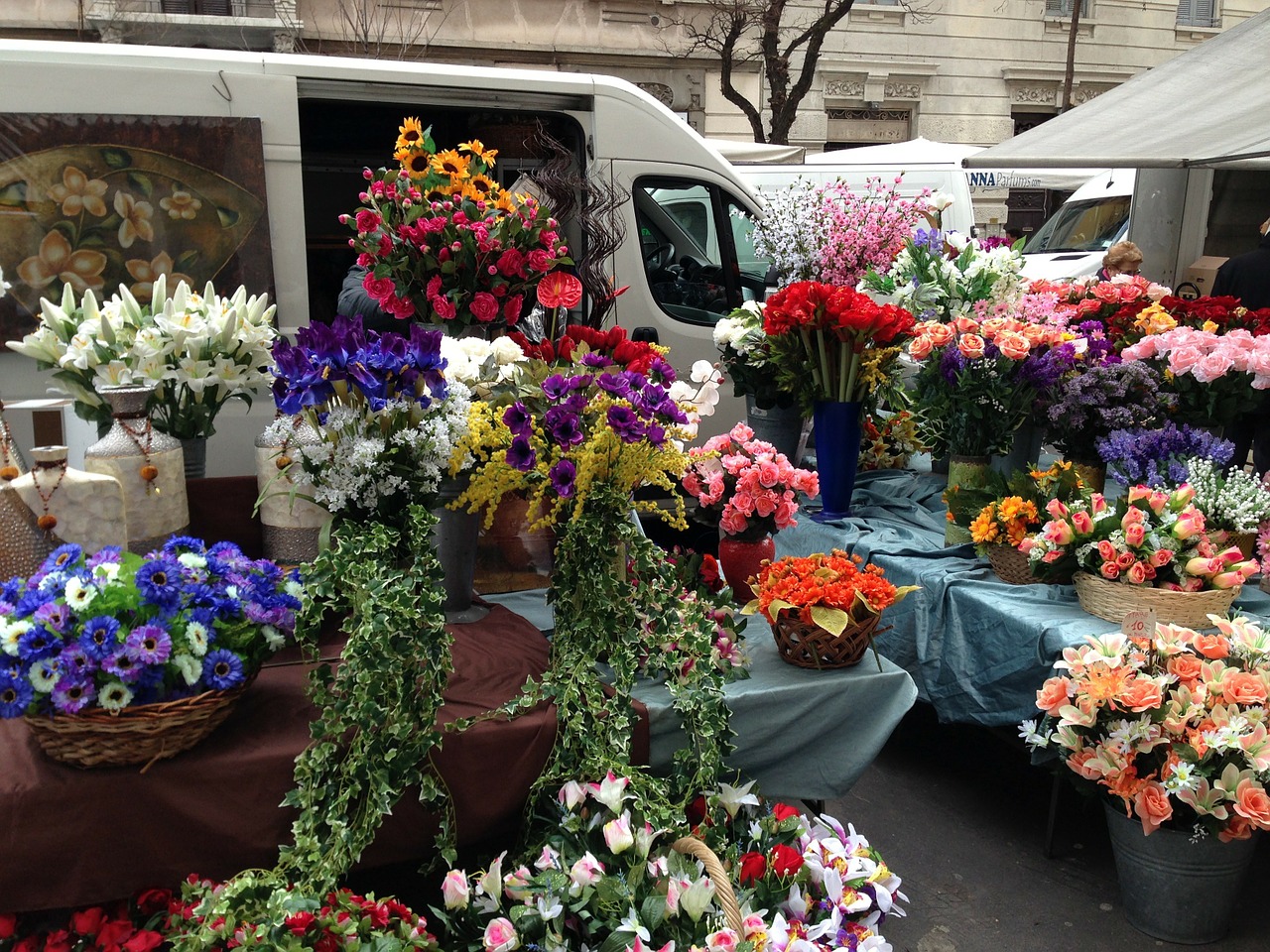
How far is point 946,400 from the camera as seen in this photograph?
11.0ft

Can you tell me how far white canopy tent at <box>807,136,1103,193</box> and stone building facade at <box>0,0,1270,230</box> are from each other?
72.1 inches

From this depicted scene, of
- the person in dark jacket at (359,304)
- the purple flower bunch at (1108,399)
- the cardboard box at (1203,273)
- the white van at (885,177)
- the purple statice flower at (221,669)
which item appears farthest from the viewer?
the white van at (885,177)

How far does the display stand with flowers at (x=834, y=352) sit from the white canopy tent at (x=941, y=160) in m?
6.21

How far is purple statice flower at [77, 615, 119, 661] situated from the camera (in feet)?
4.90

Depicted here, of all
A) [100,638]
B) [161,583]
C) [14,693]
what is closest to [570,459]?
[161,583]

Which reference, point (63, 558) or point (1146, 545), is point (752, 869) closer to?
point (63, 558)

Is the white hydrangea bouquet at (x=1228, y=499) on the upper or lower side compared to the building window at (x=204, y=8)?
lower

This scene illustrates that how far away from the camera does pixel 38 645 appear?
149 centimetres

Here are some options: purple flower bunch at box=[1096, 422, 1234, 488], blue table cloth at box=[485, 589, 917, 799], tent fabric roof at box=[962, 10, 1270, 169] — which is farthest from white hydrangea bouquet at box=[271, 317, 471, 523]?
tent fabric roof at box=[962, 10, 1270, 169]

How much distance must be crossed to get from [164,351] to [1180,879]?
102 inches

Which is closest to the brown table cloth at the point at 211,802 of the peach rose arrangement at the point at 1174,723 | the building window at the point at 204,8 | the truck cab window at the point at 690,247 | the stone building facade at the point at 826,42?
the peach rose arrangement at the point at 1174,723

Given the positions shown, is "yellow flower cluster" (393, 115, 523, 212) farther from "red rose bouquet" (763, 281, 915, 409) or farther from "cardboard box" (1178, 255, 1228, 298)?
"cardboard box" (1178, 255, 1228, 298)

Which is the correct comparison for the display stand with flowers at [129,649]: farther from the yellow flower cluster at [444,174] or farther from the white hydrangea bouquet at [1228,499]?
the white hydrangea bouquet at [1228,499]

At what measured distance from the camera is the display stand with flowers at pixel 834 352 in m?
3.24
